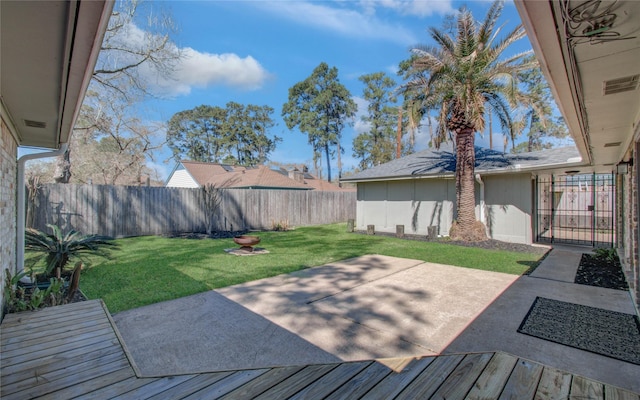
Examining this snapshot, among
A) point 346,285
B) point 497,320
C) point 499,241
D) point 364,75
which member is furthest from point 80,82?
point 364,75

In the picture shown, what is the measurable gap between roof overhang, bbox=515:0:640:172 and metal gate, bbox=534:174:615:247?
752 cm

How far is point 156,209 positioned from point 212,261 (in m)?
5.87

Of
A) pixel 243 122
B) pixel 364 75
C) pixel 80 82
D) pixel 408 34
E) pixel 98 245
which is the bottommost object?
pixel 98 245

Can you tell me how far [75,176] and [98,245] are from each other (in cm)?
2001

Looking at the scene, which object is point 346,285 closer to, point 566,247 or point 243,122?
point 566,247

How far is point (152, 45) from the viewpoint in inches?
483

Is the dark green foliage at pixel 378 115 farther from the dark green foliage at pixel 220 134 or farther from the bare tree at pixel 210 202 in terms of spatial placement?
the bare tree at pixel 210 202

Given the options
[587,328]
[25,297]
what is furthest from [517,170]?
[25,297]

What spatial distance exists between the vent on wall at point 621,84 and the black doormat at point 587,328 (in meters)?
2.51

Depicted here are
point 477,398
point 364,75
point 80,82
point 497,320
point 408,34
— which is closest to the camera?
point 477,398

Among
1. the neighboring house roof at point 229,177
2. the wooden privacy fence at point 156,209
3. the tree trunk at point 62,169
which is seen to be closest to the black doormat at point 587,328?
the wooden privacy fence at point 156,209

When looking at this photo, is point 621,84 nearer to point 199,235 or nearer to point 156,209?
point 199,235

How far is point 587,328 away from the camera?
3.50 metres

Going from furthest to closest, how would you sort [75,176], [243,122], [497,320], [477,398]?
1. [243,122]
2. [75,176]
3. [497,320]
4. [477,398]
